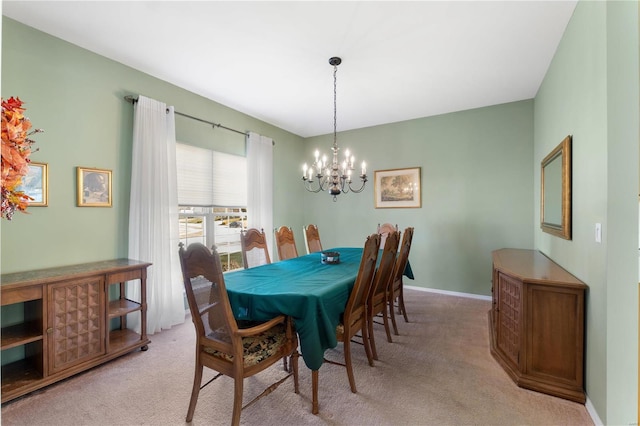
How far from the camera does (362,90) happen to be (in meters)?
3.78

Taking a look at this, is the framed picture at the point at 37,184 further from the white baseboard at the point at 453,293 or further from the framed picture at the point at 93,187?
the white baseboard at the point at 453,293

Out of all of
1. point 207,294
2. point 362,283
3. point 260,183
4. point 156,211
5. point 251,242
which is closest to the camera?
point 207,294

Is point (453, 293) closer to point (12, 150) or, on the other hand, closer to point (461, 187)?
point (461, 187)

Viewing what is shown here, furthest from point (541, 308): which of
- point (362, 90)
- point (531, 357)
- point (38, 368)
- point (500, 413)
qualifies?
point (38, 368)

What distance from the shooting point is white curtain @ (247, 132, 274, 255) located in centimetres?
452

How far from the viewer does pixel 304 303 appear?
197 cm

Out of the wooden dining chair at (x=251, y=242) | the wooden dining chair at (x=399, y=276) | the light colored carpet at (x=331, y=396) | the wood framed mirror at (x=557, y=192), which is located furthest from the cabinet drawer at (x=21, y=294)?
the wood framed mirror at (x=557, y=192)

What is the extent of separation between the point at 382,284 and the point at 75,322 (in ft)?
8.38

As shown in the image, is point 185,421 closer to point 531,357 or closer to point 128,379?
point 128,379

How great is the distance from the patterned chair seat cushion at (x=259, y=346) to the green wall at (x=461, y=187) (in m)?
3.26

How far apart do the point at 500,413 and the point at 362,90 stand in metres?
3.35

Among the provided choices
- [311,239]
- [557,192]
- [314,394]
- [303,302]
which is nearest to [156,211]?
[311,239]

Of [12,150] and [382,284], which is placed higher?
[12,150]

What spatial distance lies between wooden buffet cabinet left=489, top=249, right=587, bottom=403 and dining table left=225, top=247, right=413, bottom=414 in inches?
50.2
